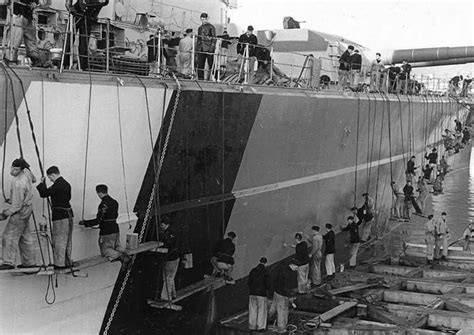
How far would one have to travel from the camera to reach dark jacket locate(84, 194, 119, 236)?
584cm

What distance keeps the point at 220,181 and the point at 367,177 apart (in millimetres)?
6297

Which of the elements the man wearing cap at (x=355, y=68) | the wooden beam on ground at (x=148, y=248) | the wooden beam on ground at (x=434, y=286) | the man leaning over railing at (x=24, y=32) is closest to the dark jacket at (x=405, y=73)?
the man wearing cap at (x=355, y=68)

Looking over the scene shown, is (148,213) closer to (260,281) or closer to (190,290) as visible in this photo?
(190,290)

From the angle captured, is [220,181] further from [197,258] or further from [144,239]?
[144,239]

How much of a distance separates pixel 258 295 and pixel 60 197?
3232mm

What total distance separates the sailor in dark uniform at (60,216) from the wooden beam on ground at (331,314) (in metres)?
Result: 3.77

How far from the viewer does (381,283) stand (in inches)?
398

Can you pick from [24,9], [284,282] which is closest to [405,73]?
[284,282]

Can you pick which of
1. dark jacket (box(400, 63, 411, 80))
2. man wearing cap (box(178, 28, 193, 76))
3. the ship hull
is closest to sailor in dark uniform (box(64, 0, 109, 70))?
the ship hull

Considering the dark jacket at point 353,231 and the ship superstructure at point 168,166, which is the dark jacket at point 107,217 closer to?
the ship superstructure at point 168,166

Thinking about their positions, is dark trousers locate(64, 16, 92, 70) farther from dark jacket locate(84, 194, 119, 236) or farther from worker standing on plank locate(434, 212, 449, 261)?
worker standing on plank locate(434, 212, 449, 261)

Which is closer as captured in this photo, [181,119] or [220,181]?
[181,119]

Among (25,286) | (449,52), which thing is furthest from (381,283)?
(449,52)

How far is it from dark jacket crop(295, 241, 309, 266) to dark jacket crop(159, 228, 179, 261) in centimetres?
231
